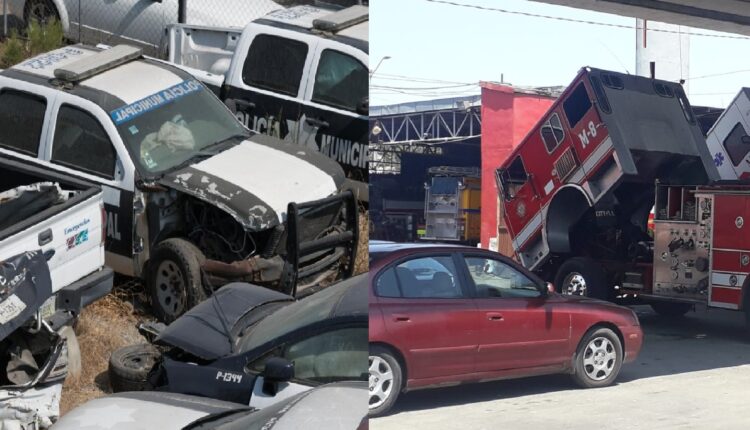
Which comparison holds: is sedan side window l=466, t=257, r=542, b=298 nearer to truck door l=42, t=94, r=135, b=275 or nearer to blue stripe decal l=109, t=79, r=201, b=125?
truck door l=42, t=94, r=135, b=275

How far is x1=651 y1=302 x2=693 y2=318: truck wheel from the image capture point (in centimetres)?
222

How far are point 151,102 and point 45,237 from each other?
752mm

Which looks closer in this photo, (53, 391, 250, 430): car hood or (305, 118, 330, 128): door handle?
(53, 391, 250, 430): car hood

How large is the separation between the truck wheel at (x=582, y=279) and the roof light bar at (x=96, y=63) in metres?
2.69

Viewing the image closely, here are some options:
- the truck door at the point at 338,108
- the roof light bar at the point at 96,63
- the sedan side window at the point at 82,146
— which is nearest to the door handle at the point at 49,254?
the sedan side window at the point at 82,146

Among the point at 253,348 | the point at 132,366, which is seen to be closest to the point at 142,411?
the point at 253,348

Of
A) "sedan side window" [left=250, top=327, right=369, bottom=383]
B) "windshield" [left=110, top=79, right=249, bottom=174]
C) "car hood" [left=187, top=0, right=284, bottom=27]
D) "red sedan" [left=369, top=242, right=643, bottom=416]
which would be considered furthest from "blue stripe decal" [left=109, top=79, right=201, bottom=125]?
"red sedan" [left=369, top=242, right=643, bottom=416]

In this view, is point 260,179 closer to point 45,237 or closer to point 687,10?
point 45,237

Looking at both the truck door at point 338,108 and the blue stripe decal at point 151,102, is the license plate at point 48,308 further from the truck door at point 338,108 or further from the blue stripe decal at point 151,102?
the truck door at point 338,108

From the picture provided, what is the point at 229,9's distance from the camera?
4227 mm

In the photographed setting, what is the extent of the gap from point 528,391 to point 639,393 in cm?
35

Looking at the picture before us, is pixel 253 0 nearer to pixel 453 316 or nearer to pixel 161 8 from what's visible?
pixel 161 8

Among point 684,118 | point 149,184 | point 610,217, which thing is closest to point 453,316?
point 610,217

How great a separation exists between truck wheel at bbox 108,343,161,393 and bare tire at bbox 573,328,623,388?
2301 mm
